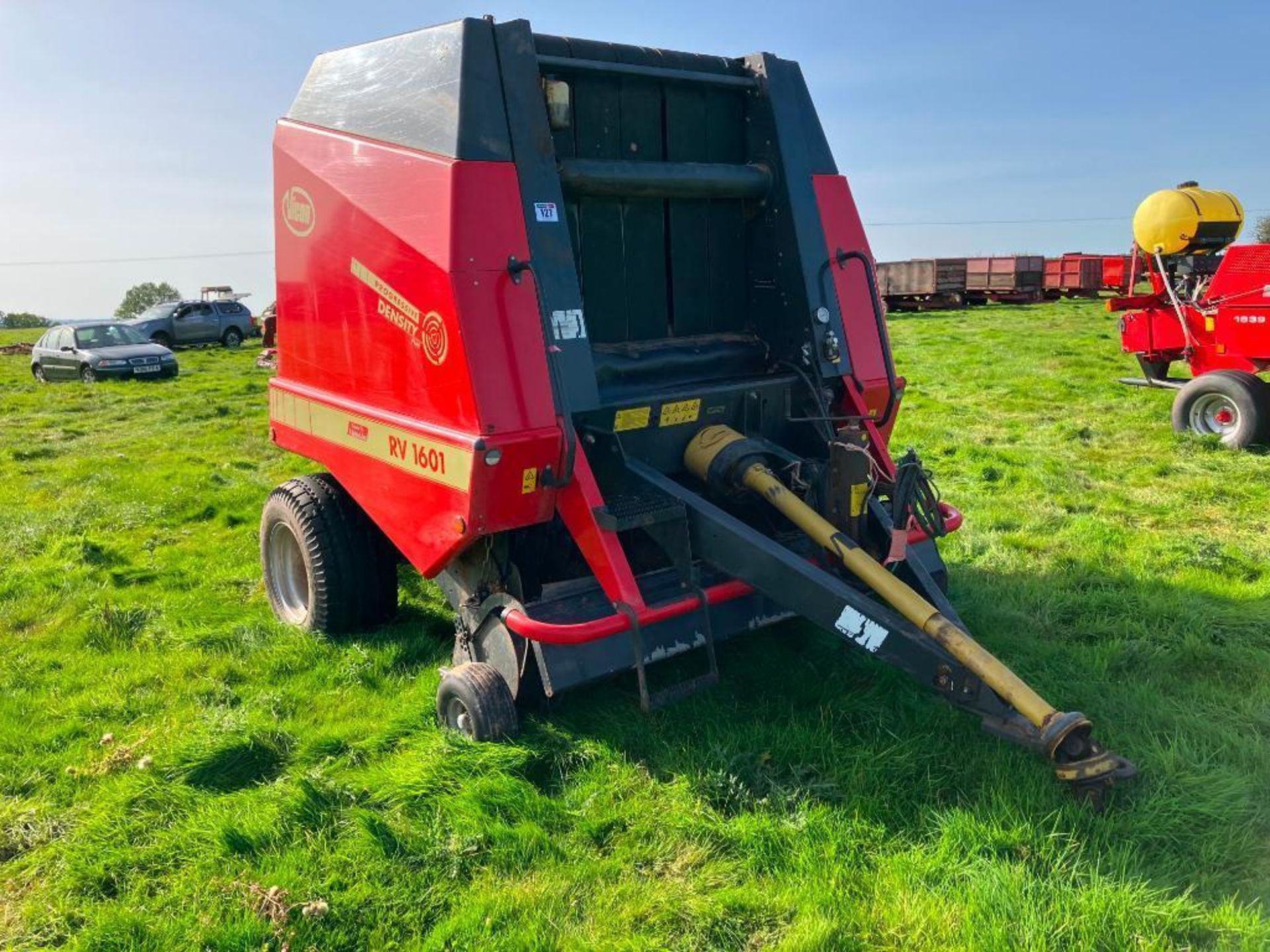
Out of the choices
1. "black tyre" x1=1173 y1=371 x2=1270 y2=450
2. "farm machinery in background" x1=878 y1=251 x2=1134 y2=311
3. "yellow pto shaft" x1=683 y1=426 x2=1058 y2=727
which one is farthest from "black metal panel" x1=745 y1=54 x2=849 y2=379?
"farm machinery in background" x1=878 y1=251 x2=1134 y2=311

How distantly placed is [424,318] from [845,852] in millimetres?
2128

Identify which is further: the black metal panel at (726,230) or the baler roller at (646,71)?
the black metal panel at (726,230)

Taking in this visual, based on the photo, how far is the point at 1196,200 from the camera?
8.59m

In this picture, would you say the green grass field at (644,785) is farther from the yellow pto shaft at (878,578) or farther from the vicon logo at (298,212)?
the vicon logo at (298,212)

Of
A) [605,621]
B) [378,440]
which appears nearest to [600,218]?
[378,440]

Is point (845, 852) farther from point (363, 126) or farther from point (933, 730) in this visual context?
point (363, 126)

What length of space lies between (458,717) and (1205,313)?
7.76 meters

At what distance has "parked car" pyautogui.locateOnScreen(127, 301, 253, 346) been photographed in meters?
23.9

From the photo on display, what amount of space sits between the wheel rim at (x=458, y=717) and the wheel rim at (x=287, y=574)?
56.9 inches

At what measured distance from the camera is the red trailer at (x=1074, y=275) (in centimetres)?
2980

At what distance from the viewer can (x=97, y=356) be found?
1688 centimetres

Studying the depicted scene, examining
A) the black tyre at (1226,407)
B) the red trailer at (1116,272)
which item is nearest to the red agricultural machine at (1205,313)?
the black tyre at (1226,407)

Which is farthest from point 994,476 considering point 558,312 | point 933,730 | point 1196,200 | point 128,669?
point 128,669

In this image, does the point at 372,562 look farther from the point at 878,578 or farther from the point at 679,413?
the point at 878,578
